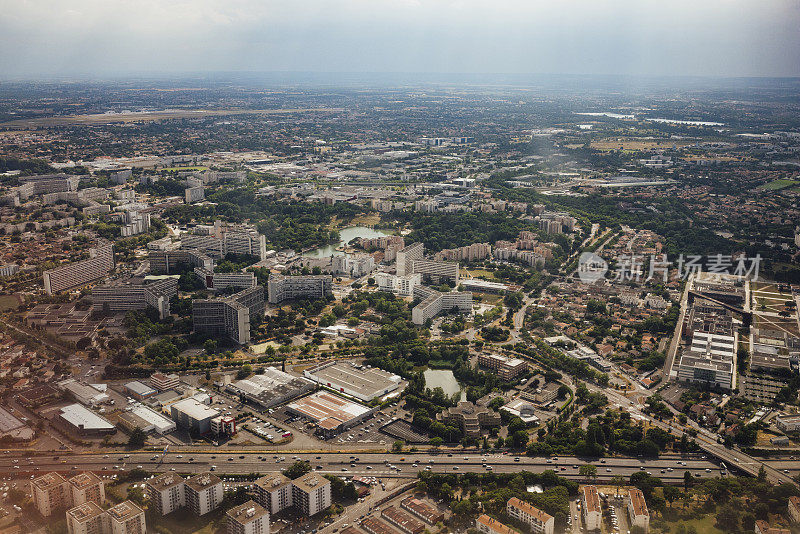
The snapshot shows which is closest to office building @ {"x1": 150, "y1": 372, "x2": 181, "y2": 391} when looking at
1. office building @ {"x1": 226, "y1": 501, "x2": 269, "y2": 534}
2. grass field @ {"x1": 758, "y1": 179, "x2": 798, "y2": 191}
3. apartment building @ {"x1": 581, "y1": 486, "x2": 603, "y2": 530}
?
office building @ {"x1": 226, "y1": 501, "x2": 269, "y2": 534}

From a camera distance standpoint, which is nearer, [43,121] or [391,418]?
[391,418]

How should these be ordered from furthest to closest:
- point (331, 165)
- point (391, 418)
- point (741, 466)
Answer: point (331, 165), point (391, 418), point (741, 466)

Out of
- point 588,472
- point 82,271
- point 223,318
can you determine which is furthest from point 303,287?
point 588,472

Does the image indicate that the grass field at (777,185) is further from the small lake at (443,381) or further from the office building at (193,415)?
the office building at (193,415)

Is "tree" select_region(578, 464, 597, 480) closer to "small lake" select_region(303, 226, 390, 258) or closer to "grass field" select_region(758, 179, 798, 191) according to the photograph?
"small lake" select_region(303, 226, 390, 258)

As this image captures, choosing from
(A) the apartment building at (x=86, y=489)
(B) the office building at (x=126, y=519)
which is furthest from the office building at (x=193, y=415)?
(B) the office building at (x=126, y=519)

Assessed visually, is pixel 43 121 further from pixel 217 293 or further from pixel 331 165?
pixel 217 293

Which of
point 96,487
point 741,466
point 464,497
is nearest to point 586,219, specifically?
point 741,466
